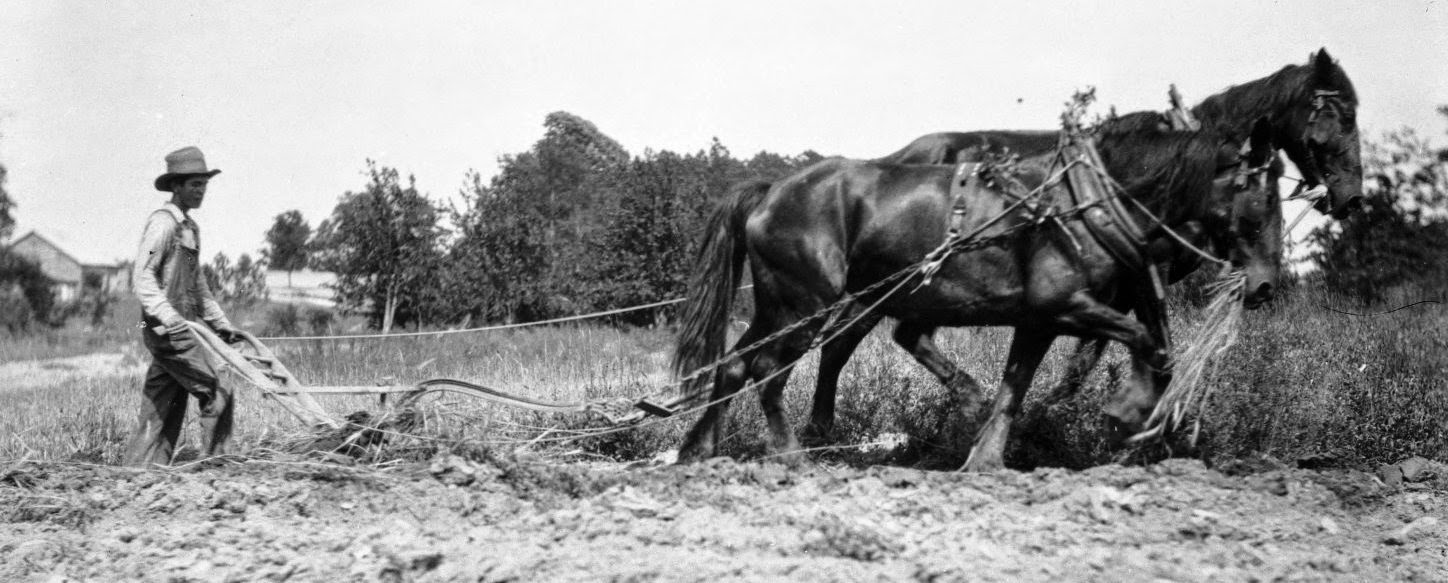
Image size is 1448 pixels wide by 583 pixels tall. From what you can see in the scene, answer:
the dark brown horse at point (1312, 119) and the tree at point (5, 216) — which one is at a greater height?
the tree at point (5, 216)

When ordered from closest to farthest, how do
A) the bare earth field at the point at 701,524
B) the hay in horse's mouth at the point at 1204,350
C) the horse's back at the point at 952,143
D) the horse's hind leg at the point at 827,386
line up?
1. the bare earth field at the point at 701,524
2. the hay in horse's mouth at the point at 1204,350
3. the horse's hind leg at the point at 827,386
4. the horse's back at the point at 952,143

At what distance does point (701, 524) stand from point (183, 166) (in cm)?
340

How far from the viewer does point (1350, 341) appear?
899 cm

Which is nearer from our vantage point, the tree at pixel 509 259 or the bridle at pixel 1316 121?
the bridle at pixel 1316 121

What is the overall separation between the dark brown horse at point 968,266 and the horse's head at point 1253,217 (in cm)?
6

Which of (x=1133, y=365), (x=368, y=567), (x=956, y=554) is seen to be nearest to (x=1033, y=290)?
(x=1133, y=365)

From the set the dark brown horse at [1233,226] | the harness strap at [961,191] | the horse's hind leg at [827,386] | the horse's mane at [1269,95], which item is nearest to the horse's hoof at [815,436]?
the horse's hind leg at [827,386]

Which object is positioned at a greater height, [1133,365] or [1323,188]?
[1323,188]

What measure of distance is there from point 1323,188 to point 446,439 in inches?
180

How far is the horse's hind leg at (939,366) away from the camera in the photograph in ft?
23.4

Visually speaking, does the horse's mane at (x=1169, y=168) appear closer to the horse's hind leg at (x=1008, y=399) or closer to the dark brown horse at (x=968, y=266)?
the dark brown horse at (x=968, y=266)

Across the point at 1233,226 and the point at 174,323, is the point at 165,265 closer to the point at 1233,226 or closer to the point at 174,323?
the point at 174,323

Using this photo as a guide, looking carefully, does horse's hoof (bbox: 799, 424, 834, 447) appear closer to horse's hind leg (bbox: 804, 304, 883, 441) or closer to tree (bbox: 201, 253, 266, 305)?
horse's hind leg (bbox: 804, 304, 883, 441)

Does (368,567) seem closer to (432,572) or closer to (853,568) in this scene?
(432,572)
